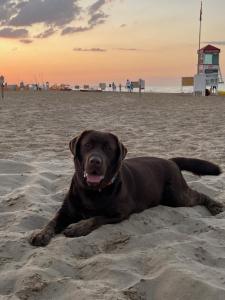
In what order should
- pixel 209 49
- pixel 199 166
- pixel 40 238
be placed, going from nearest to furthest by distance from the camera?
pixel 40 238 → pixel 199 166 → pixel 209 49

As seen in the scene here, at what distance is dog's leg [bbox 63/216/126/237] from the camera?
4.64m

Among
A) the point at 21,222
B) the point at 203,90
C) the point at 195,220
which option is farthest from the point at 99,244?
the point at 203,90

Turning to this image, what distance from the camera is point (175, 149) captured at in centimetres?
1038

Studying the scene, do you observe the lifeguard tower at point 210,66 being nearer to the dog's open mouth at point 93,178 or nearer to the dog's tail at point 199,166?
the dog's tail at point 199,166

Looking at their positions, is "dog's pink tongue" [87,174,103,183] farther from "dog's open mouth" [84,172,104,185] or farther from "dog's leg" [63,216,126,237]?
"dog's leg" [63,216,126,237]

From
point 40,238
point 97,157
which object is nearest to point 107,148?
point 97,157

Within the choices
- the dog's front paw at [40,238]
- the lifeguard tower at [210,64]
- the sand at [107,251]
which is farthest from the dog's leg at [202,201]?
the lifeguard tower at [210,64]

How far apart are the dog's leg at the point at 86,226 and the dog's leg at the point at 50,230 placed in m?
0.12

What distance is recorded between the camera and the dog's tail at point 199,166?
253 inches

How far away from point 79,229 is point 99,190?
467 millimetres

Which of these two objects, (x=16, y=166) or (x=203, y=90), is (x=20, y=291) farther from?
(x=203, y=90)

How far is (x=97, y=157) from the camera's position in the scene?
480 centimetres

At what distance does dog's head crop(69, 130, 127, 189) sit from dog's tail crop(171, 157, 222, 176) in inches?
62.4

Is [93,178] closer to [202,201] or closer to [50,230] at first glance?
[50,230]
